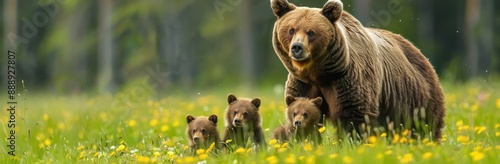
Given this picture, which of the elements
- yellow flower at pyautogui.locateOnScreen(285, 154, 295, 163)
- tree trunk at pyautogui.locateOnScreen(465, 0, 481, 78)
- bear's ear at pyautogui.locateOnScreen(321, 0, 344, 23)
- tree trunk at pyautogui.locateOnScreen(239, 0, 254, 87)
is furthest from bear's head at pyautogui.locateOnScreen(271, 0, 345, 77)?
tree trunk at pyautogui.locateOnScreen(239, 0, 254, 87)

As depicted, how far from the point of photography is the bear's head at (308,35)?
671 centimetres

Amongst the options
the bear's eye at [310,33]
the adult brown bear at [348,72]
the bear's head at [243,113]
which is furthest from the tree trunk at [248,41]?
the bear's eye at [310,33]

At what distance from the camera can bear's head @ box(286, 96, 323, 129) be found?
23.0 ft

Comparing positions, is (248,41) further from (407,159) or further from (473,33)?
(407,159)

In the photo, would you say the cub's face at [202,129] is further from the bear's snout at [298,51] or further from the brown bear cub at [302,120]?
the bear's snout at [298,51]

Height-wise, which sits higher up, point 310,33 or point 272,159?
point 310,33

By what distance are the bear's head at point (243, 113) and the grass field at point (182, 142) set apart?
357mm

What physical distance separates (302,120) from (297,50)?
0.66 metres

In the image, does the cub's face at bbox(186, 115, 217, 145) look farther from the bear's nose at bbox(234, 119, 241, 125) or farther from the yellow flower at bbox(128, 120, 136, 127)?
the yellow flower at bbox(128, 120, 136, 127)

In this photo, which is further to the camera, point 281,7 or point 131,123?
point 131,123

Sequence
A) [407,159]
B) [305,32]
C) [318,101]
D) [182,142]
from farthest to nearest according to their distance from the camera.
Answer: [182,142] < [318,101] < [305,32] < [407,159]

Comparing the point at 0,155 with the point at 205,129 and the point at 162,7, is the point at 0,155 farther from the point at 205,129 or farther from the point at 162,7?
the point at 162,7

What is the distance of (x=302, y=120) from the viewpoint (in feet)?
23.0

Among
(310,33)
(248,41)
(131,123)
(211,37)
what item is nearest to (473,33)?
(248,41)
